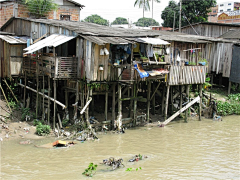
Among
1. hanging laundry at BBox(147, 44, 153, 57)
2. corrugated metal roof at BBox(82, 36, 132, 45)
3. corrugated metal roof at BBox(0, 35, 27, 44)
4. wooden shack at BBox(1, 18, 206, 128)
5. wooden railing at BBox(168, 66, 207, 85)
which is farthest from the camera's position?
wooden railing at BBox(168, 66, 207, 85)

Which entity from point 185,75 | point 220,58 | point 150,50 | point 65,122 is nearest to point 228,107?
point 220,58

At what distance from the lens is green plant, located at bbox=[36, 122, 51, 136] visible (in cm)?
1517

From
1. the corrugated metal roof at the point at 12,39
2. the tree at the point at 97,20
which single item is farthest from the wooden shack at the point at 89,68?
the tree at the point at 97,20

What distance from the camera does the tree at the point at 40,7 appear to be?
26016 mm

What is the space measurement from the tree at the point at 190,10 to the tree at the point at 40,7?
17.1 metres

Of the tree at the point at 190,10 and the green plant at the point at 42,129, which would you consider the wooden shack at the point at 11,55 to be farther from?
the tree at the point at 190,10

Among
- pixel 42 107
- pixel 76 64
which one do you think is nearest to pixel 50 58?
pixel 76 64

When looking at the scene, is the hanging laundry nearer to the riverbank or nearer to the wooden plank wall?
the riverbank

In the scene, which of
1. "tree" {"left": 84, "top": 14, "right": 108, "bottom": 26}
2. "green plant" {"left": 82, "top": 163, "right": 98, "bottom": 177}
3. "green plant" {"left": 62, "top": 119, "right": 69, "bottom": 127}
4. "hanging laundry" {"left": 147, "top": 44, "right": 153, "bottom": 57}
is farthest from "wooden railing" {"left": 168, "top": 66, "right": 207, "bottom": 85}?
"tree" {"left": 84, "top": 14, "right": 108, "bottom": 26}

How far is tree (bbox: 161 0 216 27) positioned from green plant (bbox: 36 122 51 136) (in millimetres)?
26493

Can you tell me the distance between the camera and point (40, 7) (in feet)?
86.2

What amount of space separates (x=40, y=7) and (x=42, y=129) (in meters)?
14.4

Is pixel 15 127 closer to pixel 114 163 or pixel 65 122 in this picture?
pixel 65 122

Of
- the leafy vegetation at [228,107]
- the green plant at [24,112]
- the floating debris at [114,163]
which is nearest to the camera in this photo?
the floating debris at [114,163]
